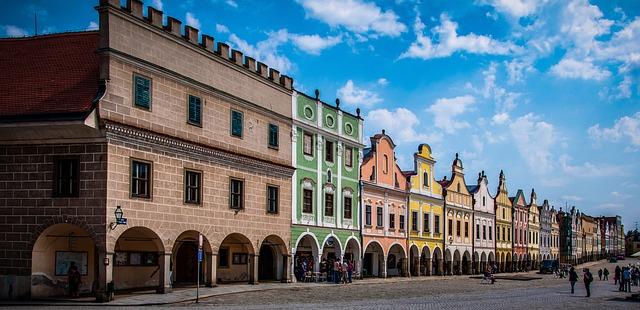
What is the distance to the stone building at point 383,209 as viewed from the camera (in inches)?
1940

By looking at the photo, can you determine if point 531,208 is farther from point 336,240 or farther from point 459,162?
point 336,240

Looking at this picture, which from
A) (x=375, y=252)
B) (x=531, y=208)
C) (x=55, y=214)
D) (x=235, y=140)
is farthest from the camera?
(x=531, y=208)

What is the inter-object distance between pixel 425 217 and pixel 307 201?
63.3 ft

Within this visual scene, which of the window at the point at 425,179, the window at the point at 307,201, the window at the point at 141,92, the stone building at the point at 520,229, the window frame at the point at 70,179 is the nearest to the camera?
the window frame at the point at 70,179

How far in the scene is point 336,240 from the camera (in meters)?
44.9

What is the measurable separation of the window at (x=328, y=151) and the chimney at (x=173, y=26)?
15.0 meters

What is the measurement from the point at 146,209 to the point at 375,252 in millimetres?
26304

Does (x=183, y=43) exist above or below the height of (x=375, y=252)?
above

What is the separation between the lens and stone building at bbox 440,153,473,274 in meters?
63.5

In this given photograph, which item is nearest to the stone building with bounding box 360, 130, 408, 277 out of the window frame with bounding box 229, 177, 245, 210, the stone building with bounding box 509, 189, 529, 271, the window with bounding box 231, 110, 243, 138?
the window frame with bounding box 229, 177, 245, 210

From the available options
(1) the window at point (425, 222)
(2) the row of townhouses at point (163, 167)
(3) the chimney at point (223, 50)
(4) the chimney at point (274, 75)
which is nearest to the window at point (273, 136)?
(2) the row of townhouses at point (163, 167)

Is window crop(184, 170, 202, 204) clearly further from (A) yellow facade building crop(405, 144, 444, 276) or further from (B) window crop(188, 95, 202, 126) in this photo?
(A) yellow facade building crop(405, 144, 444, 276)

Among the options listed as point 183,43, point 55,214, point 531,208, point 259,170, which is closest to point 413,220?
point 259,170

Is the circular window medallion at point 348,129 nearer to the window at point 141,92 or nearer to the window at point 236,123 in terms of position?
the window at point 236,123
